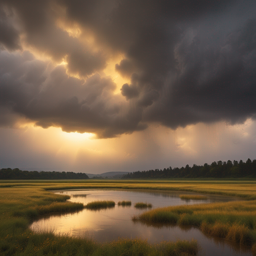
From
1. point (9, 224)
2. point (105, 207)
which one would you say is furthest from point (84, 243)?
point (105, 207)

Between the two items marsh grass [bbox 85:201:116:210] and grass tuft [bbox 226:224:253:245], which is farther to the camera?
marsh grass [bbox 85:201:116:210]

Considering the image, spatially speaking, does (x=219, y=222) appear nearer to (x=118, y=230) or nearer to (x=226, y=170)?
(x=118, y=230)

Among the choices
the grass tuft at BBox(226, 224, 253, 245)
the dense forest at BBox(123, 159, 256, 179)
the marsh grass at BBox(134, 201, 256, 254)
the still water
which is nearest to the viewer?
the still water

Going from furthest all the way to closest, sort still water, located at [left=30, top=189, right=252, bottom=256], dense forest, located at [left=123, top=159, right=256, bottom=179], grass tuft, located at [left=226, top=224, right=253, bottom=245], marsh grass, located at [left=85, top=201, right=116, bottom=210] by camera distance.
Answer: dense forest, located at [left=123, top=159, right=256, bottom=179] → marsh grass, located at [left=85, top=201, right=116, bottom=210] → grass tuft, located at [left=226, top=224, right=253, bottom=245] → still water, located at [left=30, top=189, right=252, bottom=256]

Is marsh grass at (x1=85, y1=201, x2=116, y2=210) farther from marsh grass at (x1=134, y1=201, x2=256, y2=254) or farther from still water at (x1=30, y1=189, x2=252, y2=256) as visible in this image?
marsh grass at (x1=134, y1=201, x2=256, y2=254)

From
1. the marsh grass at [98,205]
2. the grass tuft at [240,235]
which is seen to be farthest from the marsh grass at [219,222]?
the marsh grass at [98,205]

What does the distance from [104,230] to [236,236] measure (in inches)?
452

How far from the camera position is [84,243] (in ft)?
42.4

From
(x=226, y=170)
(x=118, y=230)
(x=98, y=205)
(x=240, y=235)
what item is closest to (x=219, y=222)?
(x=240, y=235)

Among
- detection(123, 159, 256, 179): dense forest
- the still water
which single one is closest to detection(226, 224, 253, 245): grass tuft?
the still water

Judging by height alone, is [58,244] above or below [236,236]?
above

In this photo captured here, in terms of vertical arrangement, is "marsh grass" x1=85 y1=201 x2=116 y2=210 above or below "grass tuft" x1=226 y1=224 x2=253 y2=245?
below

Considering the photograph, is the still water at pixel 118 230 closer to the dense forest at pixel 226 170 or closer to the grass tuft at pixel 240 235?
the grass tuft at pixel 240 235

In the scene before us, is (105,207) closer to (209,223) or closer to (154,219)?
(154,219)
